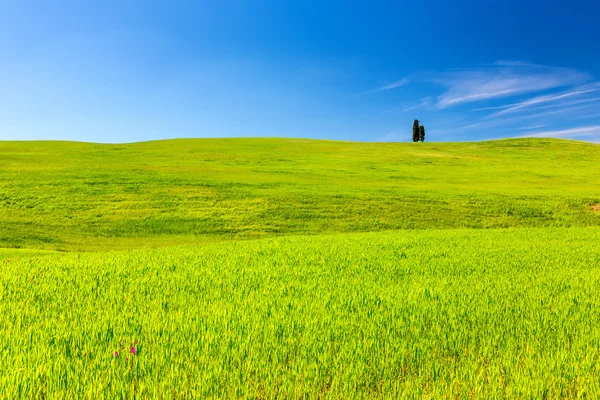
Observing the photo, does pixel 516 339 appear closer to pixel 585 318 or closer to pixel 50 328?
pixel 585 318

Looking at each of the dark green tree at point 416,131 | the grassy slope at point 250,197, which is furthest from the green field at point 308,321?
the dark green tree at point 416,131

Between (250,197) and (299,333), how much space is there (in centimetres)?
2617

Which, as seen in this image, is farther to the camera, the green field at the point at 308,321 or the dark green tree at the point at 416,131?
the dark green tree at the point at 416,131

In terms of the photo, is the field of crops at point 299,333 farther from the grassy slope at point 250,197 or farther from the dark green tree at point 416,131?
the dark green tree at point 416,131

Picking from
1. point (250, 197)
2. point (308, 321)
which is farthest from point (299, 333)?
point (250, 197)

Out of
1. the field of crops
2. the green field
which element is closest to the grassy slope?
the green field

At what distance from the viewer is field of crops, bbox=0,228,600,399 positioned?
3488 millimetres

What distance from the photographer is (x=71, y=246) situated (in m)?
19.9

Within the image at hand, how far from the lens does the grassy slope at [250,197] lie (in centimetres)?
2391

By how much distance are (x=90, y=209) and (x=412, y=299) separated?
26278 mm

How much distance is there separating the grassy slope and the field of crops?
15.3 m

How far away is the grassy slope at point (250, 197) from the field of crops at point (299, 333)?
15.3 meters

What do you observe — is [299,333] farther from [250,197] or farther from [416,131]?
[416,131]

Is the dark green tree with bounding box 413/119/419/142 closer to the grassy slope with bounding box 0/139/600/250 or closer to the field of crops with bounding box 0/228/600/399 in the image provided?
the grassy slope with bounding box 0/139/600/250
